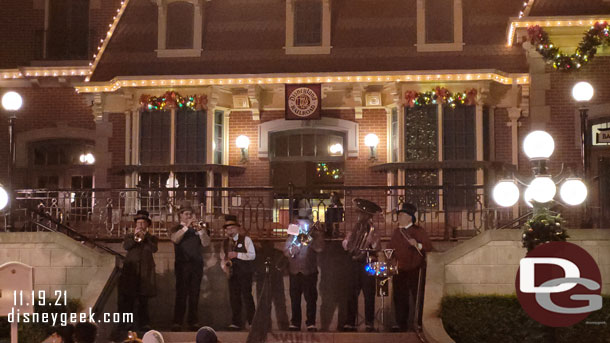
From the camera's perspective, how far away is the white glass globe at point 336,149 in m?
20.6

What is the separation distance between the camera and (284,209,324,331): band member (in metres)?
13.3

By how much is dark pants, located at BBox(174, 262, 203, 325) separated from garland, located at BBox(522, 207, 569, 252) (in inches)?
205

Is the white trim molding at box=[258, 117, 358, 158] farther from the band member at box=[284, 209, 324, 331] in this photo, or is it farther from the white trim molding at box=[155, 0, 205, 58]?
the band member at box=[284, 209, 324, 331]

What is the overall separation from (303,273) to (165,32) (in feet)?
31.0

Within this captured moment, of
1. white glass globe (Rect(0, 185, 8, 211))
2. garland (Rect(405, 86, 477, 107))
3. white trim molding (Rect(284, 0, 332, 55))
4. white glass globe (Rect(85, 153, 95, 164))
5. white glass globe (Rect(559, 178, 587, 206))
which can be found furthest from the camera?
white glass globe (Rect(85, 153, 95, 164))

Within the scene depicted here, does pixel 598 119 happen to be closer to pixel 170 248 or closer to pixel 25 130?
pixel 170 248

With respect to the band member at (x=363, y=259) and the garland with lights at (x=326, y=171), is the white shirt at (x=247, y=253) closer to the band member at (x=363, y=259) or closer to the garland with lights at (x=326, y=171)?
the band member at (x=363, y=259)

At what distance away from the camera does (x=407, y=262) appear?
518 inches

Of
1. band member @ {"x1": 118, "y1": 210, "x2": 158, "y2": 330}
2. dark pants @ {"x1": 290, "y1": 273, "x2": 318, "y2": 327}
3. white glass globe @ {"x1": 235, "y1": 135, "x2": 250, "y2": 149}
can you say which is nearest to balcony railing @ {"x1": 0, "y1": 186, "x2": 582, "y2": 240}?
white glass globe @ {"x1": 235, "y1": 135, "x2": 250, "y2": 149}

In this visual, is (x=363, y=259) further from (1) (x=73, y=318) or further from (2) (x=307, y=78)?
(2) (x=307, y=78)

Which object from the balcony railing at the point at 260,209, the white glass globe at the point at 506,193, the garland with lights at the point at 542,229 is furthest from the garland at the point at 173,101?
the garland with lights at the point at 542,229

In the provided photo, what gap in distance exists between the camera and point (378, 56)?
64.8ft

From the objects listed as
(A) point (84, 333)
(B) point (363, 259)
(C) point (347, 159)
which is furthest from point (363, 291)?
(C) point (347, 159)

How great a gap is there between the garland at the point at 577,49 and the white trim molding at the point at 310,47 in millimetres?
4641
